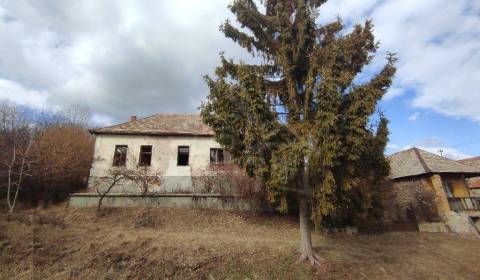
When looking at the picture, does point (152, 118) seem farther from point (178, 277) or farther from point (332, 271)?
point (332, 271)

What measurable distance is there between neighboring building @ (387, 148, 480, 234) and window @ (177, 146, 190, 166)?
13.6 metres

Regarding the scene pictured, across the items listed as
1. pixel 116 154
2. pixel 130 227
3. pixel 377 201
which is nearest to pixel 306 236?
pixel 377 201

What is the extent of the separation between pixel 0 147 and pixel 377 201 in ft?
66.7

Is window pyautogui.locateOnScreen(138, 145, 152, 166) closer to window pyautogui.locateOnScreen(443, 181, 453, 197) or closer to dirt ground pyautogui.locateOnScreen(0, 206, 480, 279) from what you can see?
dirt ground pyautogui.locateOnScreen(0, 206, 480, 279)

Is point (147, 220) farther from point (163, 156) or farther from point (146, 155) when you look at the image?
point (146, 155)

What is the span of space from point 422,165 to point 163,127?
19.2 meters

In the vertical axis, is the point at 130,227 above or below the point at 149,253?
above

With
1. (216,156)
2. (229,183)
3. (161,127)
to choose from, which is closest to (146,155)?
(161,127)

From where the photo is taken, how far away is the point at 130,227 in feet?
35.3

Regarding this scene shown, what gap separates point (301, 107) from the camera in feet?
28.1

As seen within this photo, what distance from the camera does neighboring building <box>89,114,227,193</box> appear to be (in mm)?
16625

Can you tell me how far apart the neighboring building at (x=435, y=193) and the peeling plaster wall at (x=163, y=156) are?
41.7ft

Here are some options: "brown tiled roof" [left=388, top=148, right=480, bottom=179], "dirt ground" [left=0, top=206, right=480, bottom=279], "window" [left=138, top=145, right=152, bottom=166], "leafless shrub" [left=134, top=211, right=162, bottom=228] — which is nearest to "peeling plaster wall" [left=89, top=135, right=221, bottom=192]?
"window" [left=138, top=145, right=152, bottom=166]

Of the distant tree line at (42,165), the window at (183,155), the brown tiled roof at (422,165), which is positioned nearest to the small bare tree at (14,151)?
the distant tree line at (42,165)
